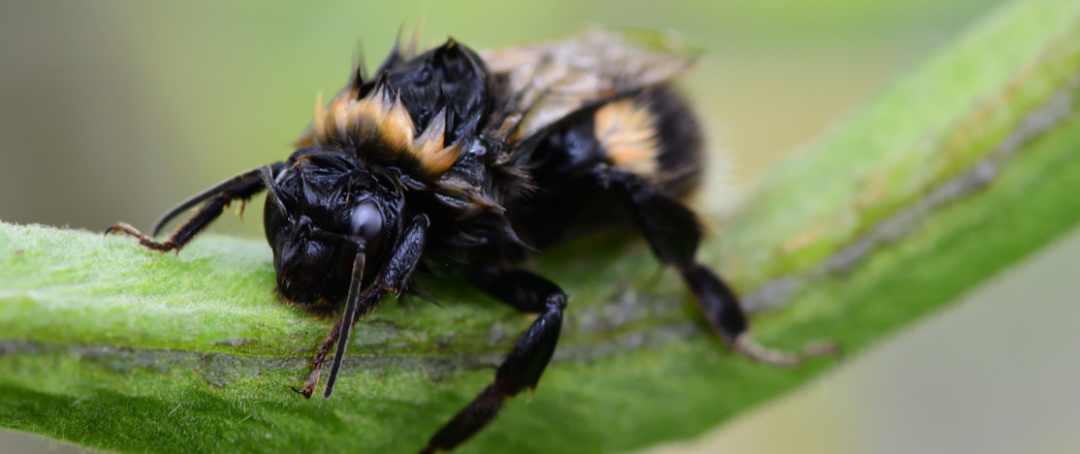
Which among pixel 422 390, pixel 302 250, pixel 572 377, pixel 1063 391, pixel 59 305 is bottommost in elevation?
pixel 1063 391

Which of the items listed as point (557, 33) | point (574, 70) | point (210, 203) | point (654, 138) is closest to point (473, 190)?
point (210, 203)

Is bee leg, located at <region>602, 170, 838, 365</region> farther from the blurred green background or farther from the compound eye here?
the compound eye

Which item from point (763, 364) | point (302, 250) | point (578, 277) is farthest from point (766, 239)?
point (302, 250)

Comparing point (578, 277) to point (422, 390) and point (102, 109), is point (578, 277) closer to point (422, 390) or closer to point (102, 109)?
point (422, 390)

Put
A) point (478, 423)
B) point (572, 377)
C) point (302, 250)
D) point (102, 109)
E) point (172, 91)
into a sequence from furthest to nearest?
point (102, 109) → point (172, 91) → point (572, 377) → point (478, 423) → point (302, 250)

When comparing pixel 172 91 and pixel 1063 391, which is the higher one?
pixel 172 91

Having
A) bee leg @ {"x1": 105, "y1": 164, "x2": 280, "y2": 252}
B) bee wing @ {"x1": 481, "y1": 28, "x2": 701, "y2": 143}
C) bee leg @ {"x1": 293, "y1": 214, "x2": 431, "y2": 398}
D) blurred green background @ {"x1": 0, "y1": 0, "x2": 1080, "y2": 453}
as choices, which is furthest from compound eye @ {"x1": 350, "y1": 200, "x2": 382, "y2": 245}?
blurred green background @ {"x1": 0, "y1": 0, "x2": 1080, "y2": 453}

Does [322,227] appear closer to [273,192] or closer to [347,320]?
[273,192]
